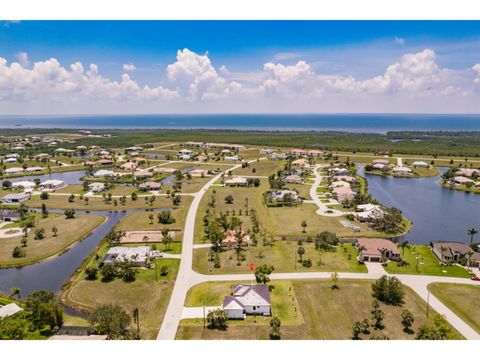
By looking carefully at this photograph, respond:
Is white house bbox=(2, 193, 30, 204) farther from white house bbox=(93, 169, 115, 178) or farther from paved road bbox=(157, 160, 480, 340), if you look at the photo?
paved road bbox=(157, 160, 480, 340)

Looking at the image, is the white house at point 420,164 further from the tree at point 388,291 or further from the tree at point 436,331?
the tree at point 436,331

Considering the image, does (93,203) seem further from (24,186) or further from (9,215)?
(24,186)

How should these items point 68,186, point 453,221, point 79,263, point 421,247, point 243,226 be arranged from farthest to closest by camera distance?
point 68,186 < point 453,221 < point 243,226 < point 421,247 < point 79,263

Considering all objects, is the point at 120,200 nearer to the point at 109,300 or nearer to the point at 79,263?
the point at 79,263

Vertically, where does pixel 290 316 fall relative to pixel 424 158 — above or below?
below

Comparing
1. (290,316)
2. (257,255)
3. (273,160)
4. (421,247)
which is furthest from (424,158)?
(290,316)

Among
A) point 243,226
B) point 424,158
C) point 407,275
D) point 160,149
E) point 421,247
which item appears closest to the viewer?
point 407,275
